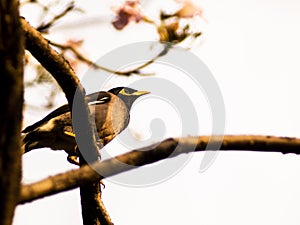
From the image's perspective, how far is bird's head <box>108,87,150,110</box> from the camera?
613 centimetres

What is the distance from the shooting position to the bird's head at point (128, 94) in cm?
613

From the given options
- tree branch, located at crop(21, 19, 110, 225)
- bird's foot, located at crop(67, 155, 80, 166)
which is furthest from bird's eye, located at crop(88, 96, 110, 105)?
tree branch, located at crop(21, 19, 110, 225)

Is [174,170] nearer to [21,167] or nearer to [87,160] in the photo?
[87,160]

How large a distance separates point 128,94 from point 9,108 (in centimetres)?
455

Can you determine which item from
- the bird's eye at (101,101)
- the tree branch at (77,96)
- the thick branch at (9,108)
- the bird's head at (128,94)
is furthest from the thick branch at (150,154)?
the bird's head at (128,94)

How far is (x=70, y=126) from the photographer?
16.9ft

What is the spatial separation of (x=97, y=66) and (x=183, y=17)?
629 millimetres

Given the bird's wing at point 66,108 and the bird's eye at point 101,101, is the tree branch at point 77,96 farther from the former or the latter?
the bird's eye at point 101,101

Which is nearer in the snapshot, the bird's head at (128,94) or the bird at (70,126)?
the bird at (70,126)

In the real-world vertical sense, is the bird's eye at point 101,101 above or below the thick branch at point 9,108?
above

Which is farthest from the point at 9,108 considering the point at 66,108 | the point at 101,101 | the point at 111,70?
the point at 101,101

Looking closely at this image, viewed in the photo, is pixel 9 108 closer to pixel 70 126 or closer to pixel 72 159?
pixel 72 159

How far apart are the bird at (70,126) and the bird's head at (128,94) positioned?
0.16 meters

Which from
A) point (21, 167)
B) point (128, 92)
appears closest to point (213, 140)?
point (21, 167)
